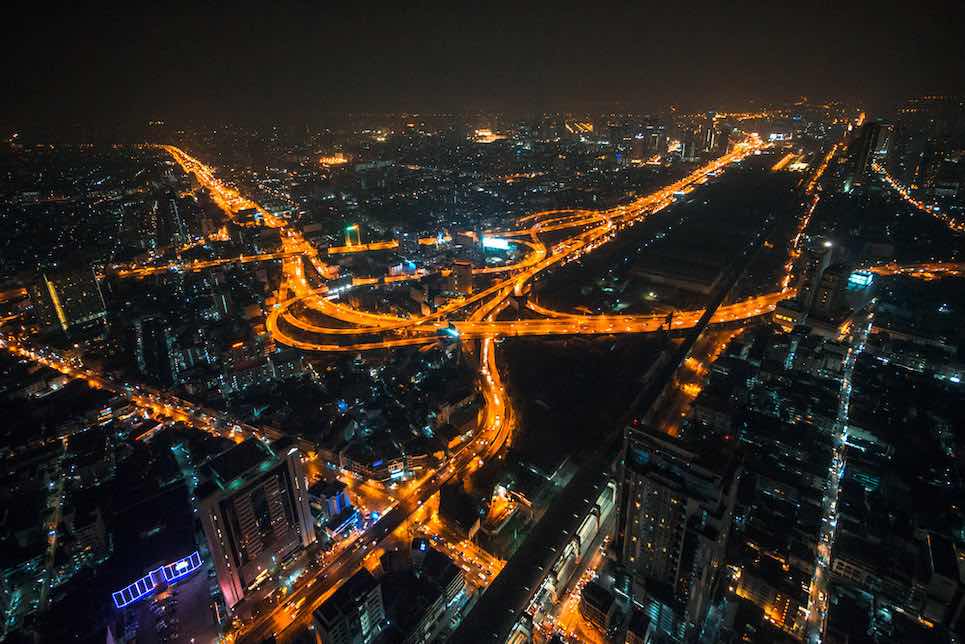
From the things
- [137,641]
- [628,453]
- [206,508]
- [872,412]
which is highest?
[628,453]

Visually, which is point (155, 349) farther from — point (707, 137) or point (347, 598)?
point (707, 137)

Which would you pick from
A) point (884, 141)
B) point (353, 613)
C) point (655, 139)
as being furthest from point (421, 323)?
point (655, 139)

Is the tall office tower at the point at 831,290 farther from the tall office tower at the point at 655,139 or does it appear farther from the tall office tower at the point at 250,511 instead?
the tall office tower at the point at 655,139

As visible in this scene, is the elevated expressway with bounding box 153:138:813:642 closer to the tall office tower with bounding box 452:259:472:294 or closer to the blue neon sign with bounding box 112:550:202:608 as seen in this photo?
the tall office tower with bounding box 452:259:472:294

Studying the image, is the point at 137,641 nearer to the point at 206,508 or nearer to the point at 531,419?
the point at 206,508

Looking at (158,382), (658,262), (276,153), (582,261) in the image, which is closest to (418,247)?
(582,261)
